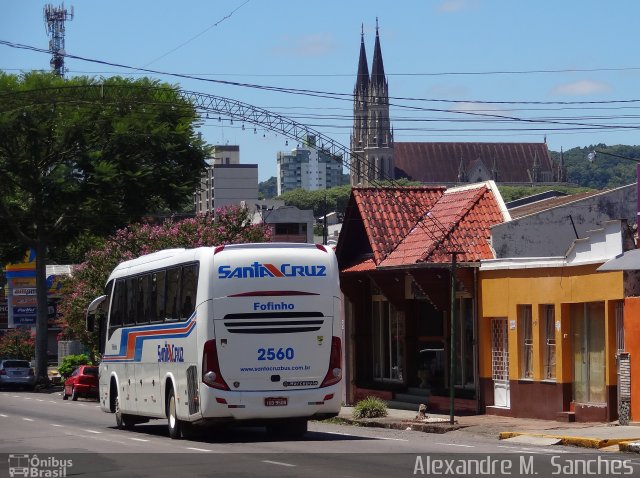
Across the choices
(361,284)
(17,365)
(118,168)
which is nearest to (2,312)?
(17,365)

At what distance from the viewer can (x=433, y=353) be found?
3419 centimetres

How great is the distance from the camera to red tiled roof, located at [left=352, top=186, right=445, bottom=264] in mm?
35281

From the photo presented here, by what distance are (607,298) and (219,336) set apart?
839 centimetres

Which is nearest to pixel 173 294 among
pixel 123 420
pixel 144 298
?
pixel 144 298

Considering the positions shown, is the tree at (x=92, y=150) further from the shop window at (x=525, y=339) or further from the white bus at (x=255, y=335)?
the white bus at (x=255, y=335)

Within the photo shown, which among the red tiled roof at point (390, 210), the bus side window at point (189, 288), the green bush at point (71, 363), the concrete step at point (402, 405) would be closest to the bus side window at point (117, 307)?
the bus side window at point (189, 288)

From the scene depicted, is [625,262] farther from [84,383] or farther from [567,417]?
[84,383]

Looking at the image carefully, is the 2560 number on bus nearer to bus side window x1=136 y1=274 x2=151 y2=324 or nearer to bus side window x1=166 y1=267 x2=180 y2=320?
bus side window x1=166 y1=267 x2=180 y2=320

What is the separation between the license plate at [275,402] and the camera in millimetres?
21844

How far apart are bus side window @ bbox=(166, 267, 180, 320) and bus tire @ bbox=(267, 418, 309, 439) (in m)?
2.72

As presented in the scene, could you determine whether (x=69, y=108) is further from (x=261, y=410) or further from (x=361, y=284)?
(x=261, y=410)

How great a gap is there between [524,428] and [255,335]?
21.3 feet

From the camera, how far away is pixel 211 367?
70.9 ft

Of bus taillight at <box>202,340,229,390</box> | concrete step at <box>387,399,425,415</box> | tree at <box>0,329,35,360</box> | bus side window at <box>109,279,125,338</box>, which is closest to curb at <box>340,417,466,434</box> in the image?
concrete step at <box>387,399,425,415</box>
